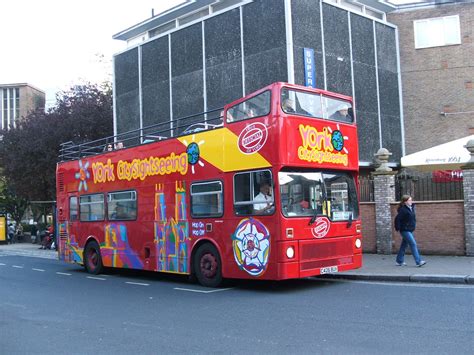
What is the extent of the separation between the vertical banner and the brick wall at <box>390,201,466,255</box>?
5580mm

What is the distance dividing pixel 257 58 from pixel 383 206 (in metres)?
6.92

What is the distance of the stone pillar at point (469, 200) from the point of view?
1384cm

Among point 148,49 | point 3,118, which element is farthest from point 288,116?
point 3,118

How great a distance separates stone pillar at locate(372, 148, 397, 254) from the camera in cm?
1541

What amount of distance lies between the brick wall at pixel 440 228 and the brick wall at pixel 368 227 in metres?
1.40

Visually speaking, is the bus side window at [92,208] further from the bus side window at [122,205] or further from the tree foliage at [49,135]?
the tree foliage at [49,135]

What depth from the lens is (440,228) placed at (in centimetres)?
1444

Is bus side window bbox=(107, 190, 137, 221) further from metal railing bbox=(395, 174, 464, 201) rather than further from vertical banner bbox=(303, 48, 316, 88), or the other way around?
metal railing bbox=(395, 174, 464, 201)

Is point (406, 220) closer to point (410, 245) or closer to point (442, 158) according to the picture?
point (410, 245)

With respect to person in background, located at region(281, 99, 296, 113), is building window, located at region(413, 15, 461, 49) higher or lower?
higher

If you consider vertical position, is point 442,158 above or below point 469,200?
above

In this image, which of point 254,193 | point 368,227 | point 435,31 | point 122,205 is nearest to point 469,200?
point 368,227

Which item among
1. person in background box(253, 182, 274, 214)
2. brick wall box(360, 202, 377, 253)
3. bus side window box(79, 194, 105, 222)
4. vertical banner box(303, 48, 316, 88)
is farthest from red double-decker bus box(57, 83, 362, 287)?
vertical banner box(303, 48, 316, 88)

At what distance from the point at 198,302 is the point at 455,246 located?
829 cm
